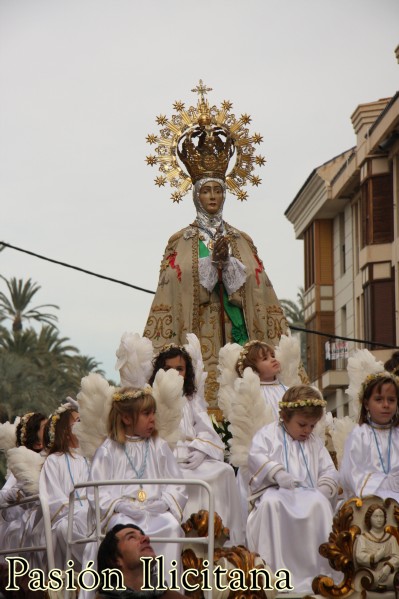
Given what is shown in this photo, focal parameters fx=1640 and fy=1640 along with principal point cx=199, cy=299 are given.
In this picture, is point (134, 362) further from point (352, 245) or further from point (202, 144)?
point (352, 245)

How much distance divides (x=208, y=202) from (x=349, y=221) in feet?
109

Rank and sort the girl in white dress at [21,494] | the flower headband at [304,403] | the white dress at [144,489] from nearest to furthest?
the white dress at [144,489] → the flower headband at [304,403] → the girl in white dress at [21,494]

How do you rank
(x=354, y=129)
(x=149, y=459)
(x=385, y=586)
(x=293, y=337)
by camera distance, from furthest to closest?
(x=354, y=129), (x=293, y=337), (x=149, y=459), (x=385, y=586)

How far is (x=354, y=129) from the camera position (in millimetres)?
46781

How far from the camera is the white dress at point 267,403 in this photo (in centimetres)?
1285

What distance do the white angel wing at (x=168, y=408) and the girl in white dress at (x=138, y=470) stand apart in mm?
319

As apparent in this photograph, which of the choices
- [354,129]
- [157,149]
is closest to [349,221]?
[354,129]

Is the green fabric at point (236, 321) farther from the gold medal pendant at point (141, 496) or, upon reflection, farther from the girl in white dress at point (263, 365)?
the gold medal pendant at point (141, 496)

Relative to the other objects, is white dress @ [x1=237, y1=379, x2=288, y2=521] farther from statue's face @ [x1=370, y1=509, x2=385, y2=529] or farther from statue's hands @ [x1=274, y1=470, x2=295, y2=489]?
statue's face @ [x1=370, y1=509, x2=385, y2=529]

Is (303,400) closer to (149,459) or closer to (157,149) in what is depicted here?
(149,459)

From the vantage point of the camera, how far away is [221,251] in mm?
16016

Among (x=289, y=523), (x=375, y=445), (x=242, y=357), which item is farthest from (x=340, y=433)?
(x=289, y=523)

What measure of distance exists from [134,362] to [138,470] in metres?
2.93

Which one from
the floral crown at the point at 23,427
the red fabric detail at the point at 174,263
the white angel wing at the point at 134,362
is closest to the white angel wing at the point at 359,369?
the white angel wing at the point at 134,362
